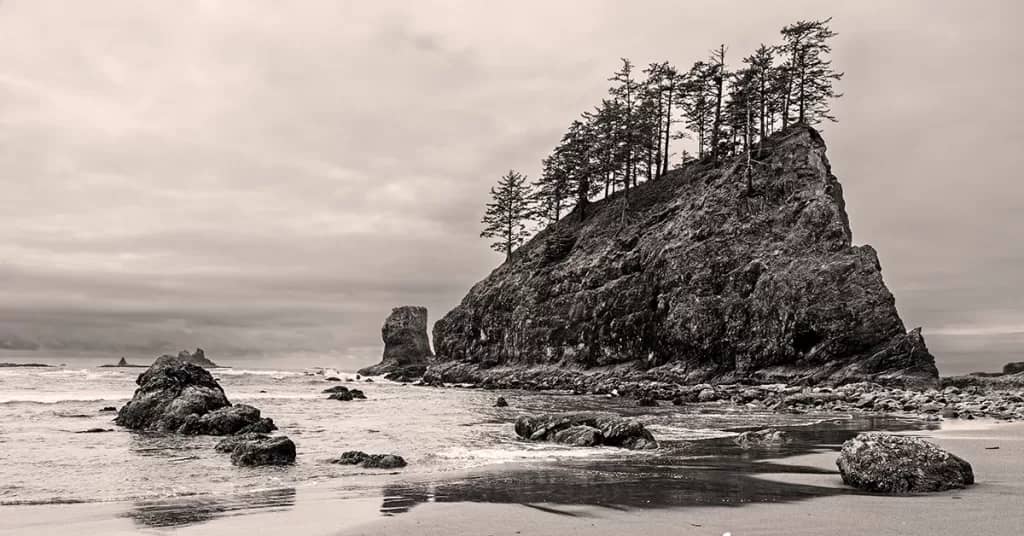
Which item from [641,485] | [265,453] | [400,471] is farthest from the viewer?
[265,453]

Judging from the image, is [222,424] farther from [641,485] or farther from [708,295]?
[708,295]

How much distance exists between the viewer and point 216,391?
25.5 metres

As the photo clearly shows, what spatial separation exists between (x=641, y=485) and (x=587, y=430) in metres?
8.11

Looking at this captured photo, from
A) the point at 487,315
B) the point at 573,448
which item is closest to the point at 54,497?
the point at 573,448

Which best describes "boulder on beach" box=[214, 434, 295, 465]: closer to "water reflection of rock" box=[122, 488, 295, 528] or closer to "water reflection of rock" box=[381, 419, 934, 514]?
"water reflection of rock" box=[122, 488, 295, 528]

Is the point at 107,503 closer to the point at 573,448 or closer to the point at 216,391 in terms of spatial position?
the point at 573,448

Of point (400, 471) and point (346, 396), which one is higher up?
point (400, 471)

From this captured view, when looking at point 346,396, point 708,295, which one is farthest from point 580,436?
point 708,295

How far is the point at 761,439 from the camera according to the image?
18.2m

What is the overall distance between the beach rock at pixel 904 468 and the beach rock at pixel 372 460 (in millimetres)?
9160

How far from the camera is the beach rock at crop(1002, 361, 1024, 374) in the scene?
52.1 metres

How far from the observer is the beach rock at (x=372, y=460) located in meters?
14.5

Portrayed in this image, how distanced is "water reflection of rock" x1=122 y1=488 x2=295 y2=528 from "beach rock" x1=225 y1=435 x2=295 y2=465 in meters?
4.02

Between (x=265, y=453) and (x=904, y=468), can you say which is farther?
(x=265, y=453)
